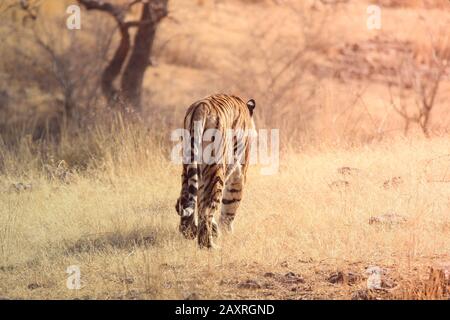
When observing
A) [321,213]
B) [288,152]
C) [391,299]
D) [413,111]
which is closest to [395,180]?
[321,213]

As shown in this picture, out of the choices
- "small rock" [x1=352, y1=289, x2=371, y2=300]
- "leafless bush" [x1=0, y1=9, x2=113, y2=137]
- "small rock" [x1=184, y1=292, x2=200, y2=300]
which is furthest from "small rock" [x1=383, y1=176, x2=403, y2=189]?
"leafless bush" [x1=0, y1=9, x2=113, y2=137]

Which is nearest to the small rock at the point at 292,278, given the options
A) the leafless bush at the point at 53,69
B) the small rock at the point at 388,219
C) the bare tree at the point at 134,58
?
the small rock at the point at 388,219

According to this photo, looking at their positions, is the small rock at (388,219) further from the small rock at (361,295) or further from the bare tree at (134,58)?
the bare tree at (134,58)

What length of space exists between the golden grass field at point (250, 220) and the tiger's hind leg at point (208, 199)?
0.13 meters

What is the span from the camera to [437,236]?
7.96 meters

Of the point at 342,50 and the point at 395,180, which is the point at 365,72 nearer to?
the point at 342,50

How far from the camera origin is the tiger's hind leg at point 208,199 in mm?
7621

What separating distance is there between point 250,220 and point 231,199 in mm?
343

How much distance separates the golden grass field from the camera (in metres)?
7.01

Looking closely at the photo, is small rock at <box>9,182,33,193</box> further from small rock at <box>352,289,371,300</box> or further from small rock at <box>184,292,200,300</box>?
small rock at <box>352,289,371,300</box>

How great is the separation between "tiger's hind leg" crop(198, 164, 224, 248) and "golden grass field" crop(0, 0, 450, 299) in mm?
131

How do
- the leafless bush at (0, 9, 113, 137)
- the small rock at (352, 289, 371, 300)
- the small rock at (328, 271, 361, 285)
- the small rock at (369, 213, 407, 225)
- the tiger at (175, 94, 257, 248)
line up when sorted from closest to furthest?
the small rock at (352, 289, 371, 300), the small rock at (328, 271, 361, 285), the tiger at (175, 94, 257, 248), the small rock at (369, 213, 407, 225), the leafless bush at (0, 9, 113, 137)

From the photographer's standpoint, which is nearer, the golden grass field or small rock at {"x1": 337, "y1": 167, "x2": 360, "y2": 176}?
the golden grass field
